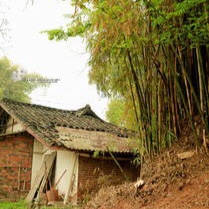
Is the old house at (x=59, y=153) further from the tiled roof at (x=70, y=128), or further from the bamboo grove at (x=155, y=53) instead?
the bamboo grove at (x=155, y=53)

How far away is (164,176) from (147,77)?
1.42 m

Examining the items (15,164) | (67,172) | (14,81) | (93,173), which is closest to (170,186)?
(93,173)

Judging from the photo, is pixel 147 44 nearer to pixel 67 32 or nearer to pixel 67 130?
pixel 67 32

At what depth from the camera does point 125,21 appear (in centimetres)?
312

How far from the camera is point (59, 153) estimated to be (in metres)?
9.09

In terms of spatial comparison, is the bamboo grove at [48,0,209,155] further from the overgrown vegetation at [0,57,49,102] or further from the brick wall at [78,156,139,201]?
the overgrown vegetation at [0,57,49,102]

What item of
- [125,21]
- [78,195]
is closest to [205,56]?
[125,21]

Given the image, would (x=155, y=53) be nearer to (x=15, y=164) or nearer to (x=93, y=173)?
(x=93, y=173)

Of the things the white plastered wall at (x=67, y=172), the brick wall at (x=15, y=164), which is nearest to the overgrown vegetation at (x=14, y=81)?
the brick wall at (x=15, y=164)

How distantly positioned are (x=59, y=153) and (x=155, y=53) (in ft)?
19.0

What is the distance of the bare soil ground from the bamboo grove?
0.73ft

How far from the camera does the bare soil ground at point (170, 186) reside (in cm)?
325

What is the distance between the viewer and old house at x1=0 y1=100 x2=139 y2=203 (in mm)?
7738

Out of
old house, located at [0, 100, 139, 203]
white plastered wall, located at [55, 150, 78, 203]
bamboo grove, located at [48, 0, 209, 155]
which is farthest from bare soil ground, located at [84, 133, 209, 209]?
white plastered wall, located at [55, 150, 78, 203]
